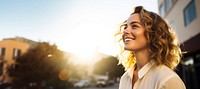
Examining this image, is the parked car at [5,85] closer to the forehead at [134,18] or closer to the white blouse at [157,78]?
the forehead at [134,18]

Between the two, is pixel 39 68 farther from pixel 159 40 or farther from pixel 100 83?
pixel 159 40

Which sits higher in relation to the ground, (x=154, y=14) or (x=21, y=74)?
(x=154, y=14)

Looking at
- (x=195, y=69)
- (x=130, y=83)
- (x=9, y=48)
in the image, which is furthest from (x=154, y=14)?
(x=9, y=48)

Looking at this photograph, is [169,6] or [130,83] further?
[169,6]

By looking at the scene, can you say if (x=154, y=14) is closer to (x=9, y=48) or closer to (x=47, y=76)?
(x=47, y=76)

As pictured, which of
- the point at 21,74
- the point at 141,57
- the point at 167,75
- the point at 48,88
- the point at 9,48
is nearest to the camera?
the point at 167,75

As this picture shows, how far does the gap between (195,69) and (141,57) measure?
1231 centimetres

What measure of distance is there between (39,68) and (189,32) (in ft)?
74.0

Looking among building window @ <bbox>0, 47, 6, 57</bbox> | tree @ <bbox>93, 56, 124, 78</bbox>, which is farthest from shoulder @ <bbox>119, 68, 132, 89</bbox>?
tree @ <bbox>93, 56, 124, 78</bbox>

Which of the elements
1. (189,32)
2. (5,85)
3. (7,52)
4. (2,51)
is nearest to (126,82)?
(189,32)

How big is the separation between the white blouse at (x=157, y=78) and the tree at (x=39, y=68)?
30.3 m

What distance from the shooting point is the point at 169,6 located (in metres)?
18.3

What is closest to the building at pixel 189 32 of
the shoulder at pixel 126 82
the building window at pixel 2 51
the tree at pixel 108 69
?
the shoulder at pixel 126 82

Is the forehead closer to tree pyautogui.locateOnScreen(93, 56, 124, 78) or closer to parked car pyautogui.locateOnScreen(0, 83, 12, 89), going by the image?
parked car pyautogui.locateOnScreen(0, 83, 12, 89)
